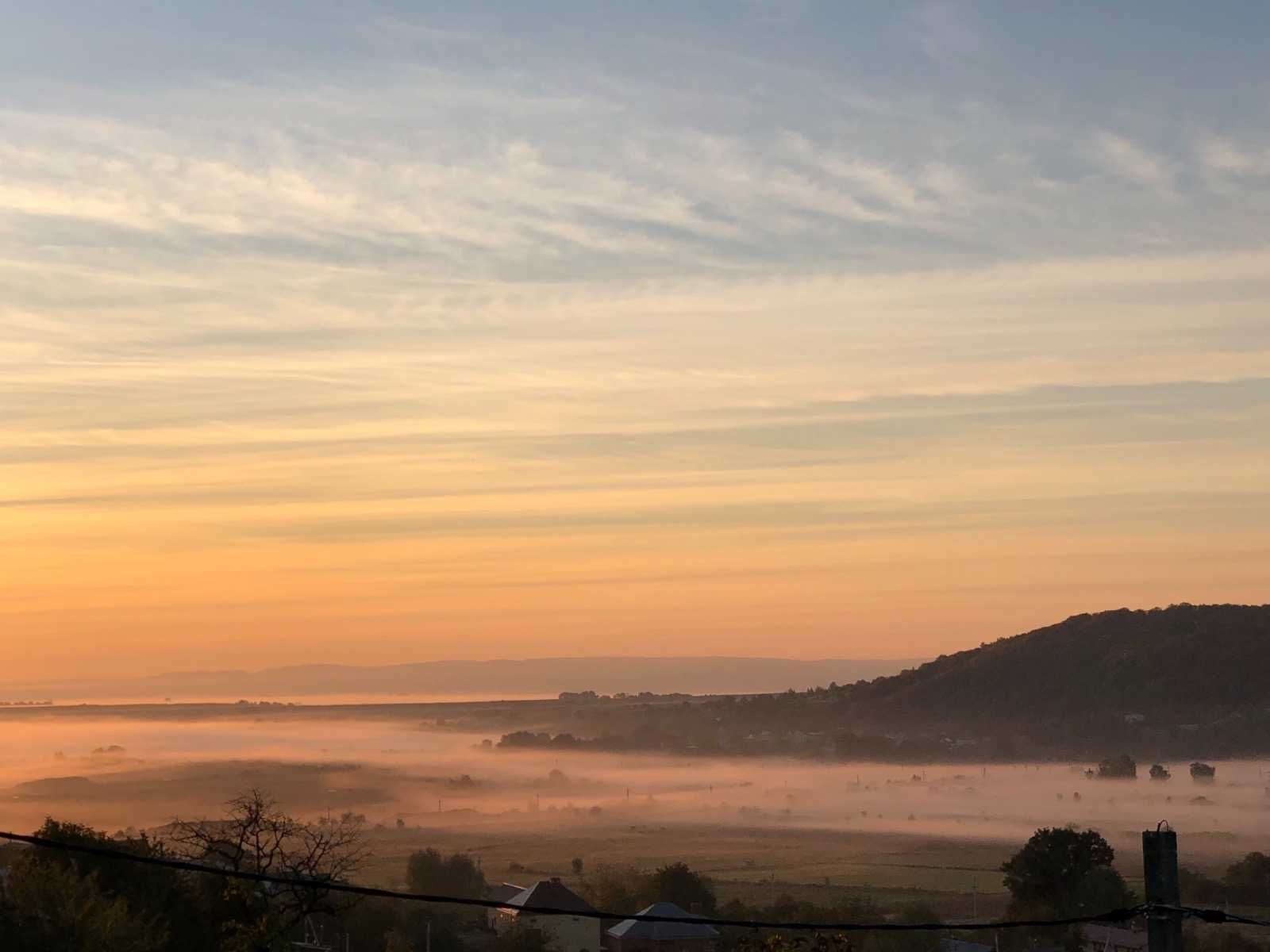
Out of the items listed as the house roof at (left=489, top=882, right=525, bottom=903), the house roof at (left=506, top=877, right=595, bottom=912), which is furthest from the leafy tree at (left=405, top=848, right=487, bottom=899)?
the house roof at (left=506, top=877, right=595, bottom=912)

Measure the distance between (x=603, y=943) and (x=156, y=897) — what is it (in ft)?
151

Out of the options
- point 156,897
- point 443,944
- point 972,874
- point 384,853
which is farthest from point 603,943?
point 384,853

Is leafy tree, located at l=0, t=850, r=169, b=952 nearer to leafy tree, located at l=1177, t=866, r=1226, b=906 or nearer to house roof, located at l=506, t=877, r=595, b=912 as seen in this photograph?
house roof, located at l=506, t=877, r=595, b=912

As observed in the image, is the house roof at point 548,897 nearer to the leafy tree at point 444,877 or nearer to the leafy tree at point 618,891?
the leafy tree at point 618,891

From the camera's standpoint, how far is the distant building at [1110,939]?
89688 millimetres

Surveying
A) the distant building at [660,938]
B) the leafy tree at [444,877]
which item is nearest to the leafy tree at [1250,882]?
the distant building at [660,938]

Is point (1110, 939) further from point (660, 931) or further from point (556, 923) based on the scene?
point (556, 923)

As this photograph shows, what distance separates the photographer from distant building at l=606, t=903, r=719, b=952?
89.8 meters

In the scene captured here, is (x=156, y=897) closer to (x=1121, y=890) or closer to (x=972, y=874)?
(x=1121, y=890)

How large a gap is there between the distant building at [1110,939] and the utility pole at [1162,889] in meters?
74.3

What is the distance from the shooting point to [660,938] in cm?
9031

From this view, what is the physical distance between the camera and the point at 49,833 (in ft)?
175

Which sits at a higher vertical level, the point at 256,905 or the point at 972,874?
the point at 256,905

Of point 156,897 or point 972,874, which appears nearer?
point 156,897
